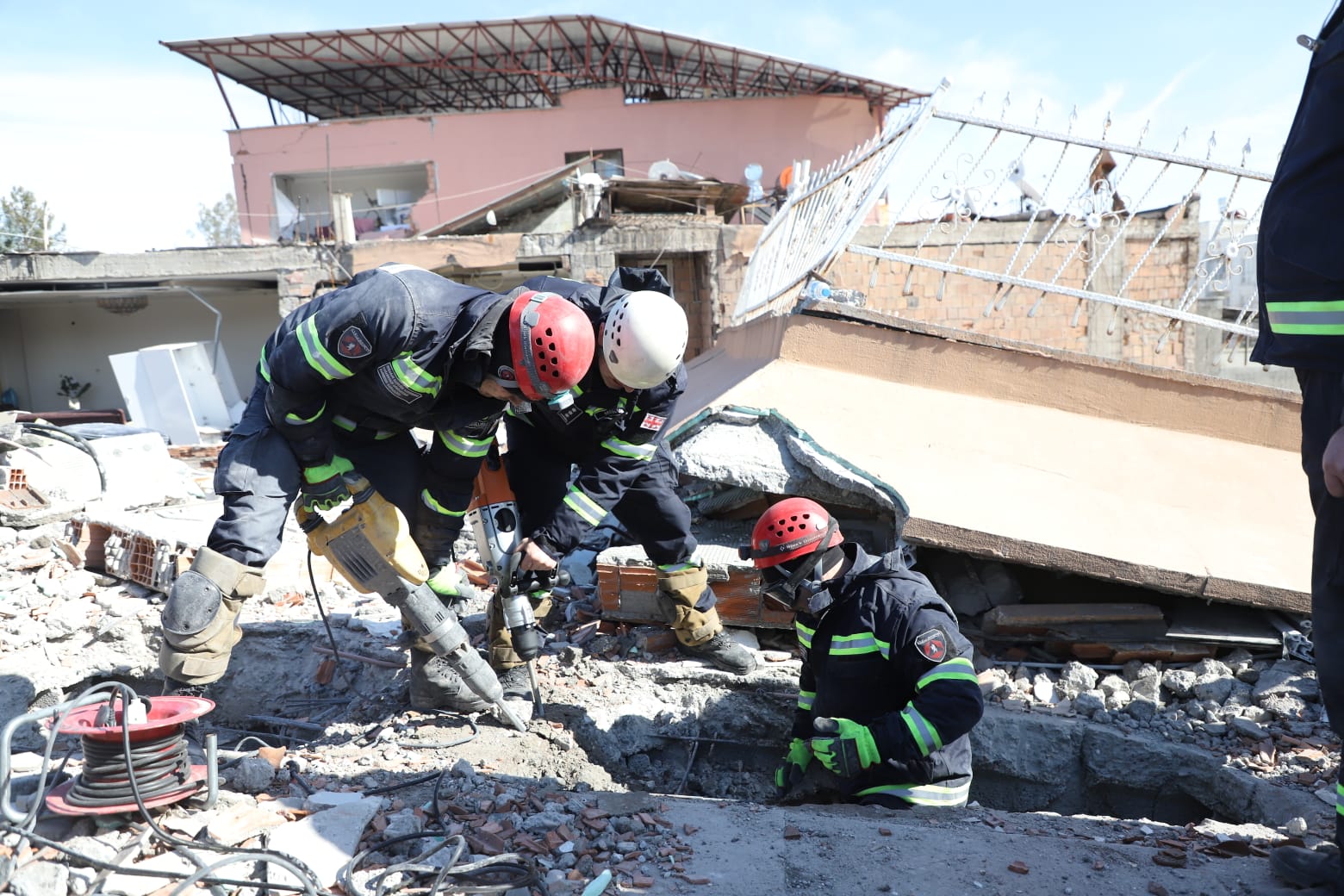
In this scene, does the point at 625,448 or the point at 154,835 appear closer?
the point at 154,835

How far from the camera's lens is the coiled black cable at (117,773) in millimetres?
2348

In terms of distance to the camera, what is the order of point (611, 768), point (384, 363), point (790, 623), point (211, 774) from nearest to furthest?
point (211, 774)
point (384, 363)
point (611, 768)
point (790, 623)

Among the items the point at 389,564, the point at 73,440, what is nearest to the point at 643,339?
the point at 389,564

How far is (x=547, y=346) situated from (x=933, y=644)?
1580mm

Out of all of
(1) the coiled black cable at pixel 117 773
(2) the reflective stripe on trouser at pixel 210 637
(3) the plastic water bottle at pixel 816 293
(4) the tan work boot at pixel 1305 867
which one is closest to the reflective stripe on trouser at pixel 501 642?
(2) the reflective stripe on trouser at pixel 210 637

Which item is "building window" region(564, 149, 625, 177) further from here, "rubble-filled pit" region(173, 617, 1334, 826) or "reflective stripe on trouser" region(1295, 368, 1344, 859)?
"reflective stripe on trouser" region(1295, 368, 1344, 859)

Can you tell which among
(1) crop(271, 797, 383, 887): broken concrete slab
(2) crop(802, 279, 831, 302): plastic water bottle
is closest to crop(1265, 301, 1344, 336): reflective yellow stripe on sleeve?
(1) crop(271, 797, 383, 887): broken concrete slab

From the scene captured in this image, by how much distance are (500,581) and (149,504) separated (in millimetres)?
4106

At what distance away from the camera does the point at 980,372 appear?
5145 mm

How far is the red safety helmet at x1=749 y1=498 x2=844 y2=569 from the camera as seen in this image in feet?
9.95

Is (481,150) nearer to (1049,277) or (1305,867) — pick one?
(1049,277)

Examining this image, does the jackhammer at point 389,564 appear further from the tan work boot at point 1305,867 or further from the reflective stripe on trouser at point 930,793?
the tan work boot at point 1305,867

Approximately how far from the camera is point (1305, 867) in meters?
2.09

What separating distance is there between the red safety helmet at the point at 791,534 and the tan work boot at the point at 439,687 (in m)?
1.43
